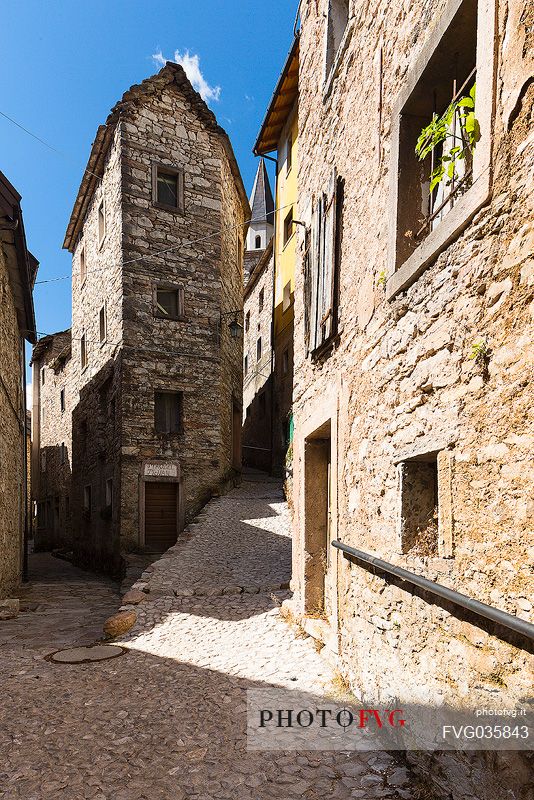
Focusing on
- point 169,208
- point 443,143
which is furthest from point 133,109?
point 443,143

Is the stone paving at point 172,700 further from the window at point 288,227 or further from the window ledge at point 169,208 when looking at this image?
the window at point 288,227

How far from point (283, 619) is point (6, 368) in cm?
685

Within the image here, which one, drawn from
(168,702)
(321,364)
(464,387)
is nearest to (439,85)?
(464,387)

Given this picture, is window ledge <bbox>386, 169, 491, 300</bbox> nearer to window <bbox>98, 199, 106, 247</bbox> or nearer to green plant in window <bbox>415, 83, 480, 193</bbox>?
green plant in window <bbox>415, 83, 480, 193</bbox>

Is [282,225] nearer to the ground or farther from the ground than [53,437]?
farther from the ground

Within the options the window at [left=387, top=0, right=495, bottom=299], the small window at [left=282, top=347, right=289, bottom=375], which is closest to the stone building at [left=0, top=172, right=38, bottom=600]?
the window at [left=387, top=0, right=495, bottom=299]

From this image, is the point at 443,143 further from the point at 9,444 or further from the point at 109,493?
the point at 109,493

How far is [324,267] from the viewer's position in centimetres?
539

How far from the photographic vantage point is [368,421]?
407cm

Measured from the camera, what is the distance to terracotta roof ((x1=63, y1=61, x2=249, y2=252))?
41.8 ft

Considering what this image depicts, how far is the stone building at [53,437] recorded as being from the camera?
18.5 meters

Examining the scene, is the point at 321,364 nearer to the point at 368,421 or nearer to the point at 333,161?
the point at 368,421

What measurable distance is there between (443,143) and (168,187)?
1114 centimetres

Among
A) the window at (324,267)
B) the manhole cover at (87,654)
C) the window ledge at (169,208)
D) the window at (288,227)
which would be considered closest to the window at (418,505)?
the window at (324,267)
